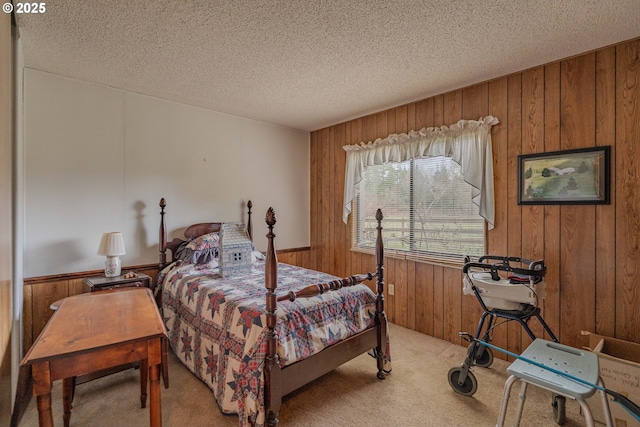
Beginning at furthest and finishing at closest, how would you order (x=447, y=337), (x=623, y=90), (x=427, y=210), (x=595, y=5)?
1. (x=427, y=210)
2. (x=447, y=337)
3. (x=623, y=90)
4. (x=595, y=5)

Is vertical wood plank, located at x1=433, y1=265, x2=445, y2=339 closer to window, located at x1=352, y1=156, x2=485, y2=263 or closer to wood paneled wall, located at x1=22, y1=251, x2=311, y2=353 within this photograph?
window, located at x1=352, y1=156, x2=485, y2=263

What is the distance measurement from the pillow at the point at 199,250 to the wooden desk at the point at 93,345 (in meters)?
1.32

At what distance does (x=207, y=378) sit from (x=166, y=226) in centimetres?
181

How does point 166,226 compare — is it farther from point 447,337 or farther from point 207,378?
point 447,337

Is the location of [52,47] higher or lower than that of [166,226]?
higher

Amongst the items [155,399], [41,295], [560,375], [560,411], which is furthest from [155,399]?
[560,411]

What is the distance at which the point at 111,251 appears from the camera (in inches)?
107

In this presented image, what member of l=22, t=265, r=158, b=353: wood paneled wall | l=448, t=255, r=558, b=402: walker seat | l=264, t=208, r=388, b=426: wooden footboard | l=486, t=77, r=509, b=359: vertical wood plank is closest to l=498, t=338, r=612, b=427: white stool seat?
l=448, t=255, r=558, b=402: walker seat

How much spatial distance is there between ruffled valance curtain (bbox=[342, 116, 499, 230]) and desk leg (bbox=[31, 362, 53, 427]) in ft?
10.4

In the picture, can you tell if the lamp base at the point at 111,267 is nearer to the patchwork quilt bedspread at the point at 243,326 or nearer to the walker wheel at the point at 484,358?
the patchwork quilt bedspread at the point at 243,326

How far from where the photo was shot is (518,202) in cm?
267

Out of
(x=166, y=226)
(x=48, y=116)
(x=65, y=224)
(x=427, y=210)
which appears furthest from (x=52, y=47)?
(x=427, y=210)

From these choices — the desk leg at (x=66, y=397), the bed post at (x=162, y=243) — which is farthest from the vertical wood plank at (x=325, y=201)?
the desk leg at (x=66, y=397)

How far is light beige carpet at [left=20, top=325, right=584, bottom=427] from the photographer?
195cm
